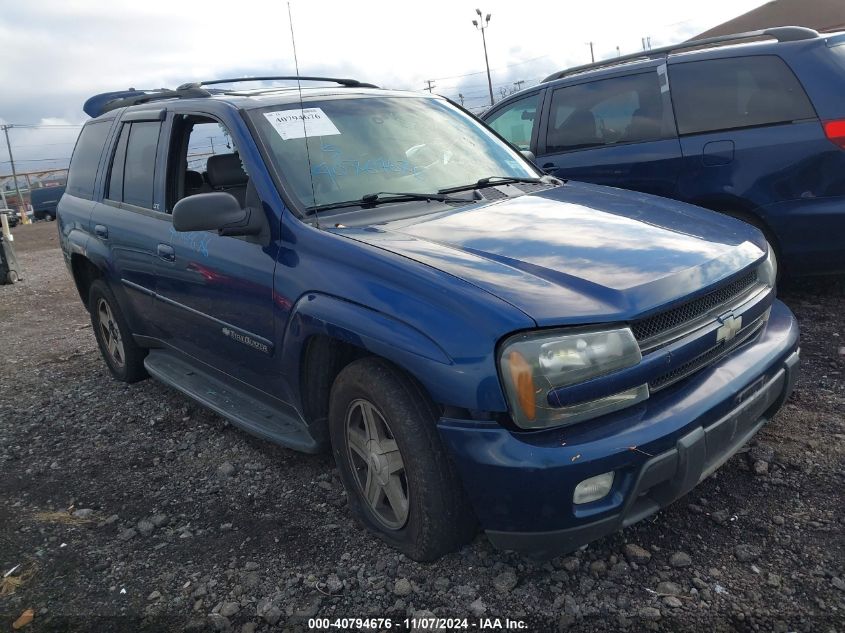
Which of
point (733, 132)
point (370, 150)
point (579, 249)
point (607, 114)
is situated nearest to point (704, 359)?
point (579, 249)

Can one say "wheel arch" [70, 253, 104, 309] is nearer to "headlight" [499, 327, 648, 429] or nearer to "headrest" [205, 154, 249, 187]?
Answer: "headrest" [205, 154, 249, 187]

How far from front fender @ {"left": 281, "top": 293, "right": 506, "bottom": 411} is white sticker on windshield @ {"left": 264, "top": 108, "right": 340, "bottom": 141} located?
3.04 feet

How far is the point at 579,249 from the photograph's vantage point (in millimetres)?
2648

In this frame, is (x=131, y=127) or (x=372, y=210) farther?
(x=131, y=127)

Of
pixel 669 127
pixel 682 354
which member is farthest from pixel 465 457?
pixel 669 127

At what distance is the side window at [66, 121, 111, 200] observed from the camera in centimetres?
483

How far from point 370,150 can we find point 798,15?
22.5 m

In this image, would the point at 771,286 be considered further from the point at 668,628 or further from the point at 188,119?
the point at 188,119

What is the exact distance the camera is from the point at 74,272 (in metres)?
5.20

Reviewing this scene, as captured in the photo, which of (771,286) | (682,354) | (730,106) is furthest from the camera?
(730,106)

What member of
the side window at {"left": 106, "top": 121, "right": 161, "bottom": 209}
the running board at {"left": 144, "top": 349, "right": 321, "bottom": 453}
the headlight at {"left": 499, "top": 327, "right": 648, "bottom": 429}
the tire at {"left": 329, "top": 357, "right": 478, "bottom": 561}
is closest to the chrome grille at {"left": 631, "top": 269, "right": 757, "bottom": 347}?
the headlight at {"left": 499, "top": 327, "right": 648, "bottom": 429}

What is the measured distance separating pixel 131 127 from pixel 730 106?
3.96 meters

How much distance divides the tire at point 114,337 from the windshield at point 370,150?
2058mm

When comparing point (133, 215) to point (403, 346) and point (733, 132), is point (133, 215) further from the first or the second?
point (733, 132)
